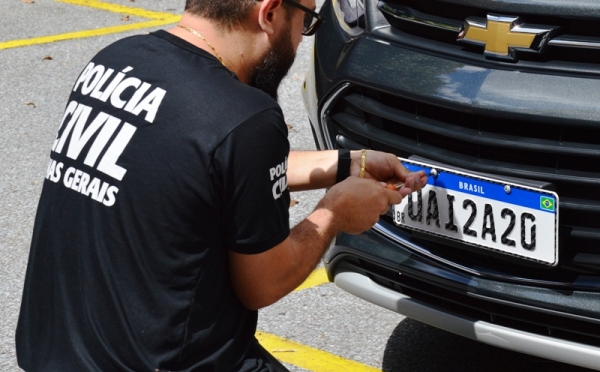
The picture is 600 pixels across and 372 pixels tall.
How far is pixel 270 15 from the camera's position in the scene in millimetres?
2074

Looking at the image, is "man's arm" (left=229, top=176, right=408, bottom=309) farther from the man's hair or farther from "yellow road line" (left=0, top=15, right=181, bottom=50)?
"yellow road line" (left=0, top=15, right=181, bottom=50)

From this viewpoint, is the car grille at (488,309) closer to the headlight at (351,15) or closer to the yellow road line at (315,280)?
the headlight at (351,15)

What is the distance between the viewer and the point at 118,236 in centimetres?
199

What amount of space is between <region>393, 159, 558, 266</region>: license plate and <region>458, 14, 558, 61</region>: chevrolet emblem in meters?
0.34

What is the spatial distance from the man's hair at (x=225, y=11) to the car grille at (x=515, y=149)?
0.72 m

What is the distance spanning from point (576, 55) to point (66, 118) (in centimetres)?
126

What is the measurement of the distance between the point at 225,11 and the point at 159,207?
0.45 m

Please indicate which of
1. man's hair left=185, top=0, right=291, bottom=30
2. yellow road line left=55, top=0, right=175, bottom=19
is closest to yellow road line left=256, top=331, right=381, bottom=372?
man's hair left=185, top=0, right=291, bottom=30

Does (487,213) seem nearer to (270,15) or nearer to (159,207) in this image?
(270,15)

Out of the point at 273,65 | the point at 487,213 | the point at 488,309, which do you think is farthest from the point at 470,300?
the point at 273,65

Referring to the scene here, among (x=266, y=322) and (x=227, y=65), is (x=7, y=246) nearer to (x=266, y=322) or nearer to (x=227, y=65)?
(x=266, y=322)

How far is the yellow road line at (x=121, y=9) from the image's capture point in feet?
25.2

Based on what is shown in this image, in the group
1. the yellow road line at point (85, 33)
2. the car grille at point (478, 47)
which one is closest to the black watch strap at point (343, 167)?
the car grille at point (478, 47)

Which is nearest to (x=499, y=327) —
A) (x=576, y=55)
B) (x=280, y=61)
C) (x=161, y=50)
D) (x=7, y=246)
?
(x=576, y=55)
